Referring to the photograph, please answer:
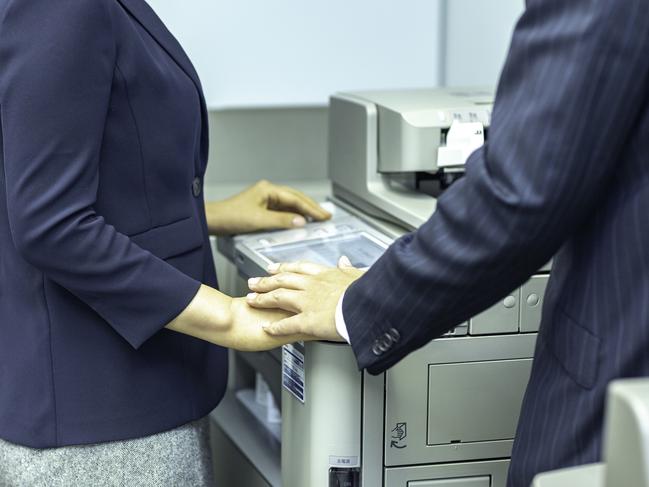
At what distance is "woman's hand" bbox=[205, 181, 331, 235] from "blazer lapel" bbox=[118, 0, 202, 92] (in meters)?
0.38

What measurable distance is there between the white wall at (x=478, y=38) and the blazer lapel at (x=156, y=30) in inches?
38.0

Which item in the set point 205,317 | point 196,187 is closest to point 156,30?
point 196,187

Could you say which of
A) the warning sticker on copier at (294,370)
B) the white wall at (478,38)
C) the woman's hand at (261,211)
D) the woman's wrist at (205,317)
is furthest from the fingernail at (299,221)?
the white wall at (478,38)

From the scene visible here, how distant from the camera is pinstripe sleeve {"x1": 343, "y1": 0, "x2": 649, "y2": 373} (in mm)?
764

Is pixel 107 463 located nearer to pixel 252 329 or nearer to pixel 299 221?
pixel 252 329

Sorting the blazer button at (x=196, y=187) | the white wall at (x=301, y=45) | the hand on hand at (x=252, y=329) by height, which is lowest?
the hand on hand at (x=252, y=329)

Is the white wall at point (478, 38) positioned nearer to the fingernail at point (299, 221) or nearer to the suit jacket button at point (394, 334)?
the fingernail at point (299, 221)

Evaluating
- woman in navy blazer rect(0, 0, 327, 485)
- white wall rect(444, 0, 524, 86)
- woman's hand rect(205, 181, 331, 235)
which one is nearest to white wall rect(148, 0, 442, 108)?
white wall rect(444, 0, 524, 86)

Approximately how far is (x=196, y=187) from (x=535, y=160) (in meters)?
0.53

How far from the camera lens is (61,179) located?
1.00 metres

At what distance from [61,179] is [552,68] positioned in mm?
510

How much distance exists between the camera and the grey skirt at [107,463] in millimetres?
1117

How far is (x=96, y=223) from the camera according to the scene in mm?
1030

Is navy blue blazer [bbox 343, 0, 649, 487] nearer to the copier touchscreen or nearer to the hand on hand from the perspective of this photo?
the hand on hand
